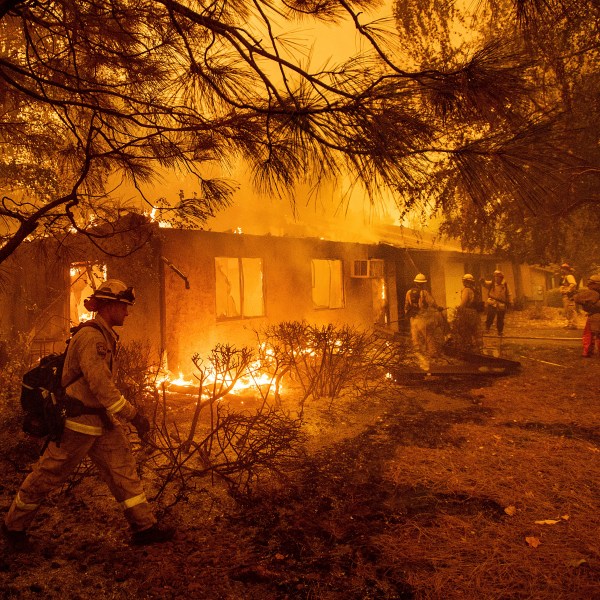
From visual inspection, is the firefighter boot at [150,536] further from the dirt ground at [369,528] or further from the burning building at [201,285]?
the burning building at [201,285]

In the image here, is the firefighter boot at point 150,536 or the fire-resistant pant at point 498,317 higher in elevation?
the fire-resistant pant at point 498,317

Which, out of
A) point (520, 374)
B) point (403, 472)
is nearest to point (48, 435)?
point (403, 472)

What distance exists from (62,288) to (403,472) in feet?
36.3

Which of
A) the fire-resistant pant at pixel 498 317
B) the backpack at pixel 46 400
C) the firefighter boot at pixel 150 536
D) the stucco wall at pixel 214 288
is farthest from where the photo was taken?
the fire-resistant pant at pixel 498 317

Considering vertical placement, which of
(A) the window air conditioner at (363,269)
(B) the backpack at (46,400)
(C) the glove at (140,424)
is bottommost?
(C) the glove at (140,424)

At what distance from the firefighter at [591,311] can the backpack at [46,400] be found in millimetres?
10784

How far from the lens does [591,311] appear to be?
407 inches

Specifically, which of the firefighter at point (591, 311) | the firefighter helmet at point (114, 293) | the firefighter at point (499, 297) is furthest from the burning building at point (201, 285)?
→ the firefighter at point (591, 311)

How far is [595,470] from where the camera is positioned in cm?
446

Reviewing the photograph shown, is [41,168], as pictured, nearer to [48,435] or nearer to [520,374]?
[48,435]

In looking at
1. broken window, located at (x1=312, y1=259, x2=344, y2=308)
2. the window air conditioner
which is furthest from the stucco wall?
broken window, located at (x1=312, y1=259, x2=344, y2=308)

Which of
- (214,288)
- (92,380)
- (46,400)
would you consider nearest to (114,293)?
(92,380)

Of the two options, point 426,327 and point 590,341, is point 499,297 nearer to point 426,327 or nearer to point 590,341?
point 590,341

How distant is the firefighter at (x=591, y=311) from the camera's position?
1028 centimetres
